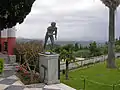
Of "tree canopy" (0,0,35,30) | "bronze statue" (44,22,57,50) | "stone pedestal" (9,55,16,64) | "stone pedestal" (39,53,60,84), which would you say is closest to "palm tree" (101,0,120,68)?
"stone pedestal" (9,55,16,64)

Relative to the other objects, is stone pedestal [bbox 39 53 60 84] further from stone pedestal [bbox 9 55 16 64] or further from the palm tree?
the palm tree

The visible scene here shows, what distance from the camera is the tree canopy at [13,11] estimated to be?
645cm

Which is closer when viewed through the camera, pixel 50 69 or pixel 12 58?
pixel 50 69

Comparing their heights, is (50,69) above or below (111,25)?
below

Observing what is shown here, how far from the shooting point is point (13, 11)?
682 centimetres

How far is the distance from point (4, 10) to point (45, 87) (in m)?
3.48

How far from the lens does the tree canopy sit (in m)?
6.45

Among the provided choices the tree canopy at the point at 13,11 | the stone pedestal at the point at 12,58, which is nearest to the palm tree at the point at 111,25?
the stone pedestal at the point at 12,58

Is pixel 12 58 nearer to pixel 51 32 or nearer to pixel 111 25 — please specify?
pixel 51 32

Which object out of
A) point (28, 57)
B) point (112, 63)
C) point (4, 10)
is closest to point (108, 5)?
point (112, 63)

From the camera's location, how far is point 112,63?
15805mm

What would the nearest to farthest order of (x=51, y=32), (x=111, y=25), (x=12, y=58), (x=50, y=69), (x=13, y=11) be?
1. (x=13, y=11)
2. (x=50, y=69)
3. (x=51, y=32)
4. (x=12, y=58)
5. (x=111, y=25)

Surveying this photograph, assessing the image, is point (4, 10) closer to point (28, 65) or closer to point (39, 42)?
point (28, 65)

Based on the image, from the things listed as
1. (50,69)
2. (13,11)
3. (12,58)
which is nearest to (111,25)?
(12,58)
